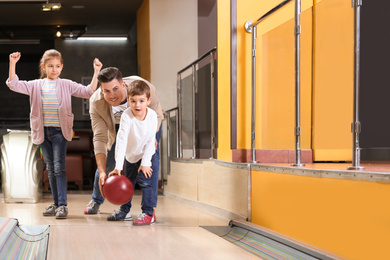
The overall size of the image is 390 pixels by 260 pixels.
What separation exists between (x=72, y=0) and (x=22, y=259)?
756cm

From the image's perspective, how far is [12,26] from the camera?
11.3 meters

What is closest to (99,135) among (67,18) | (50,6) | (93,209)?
(93,209)

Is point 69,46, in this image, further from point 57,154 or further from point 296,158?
point 296,158

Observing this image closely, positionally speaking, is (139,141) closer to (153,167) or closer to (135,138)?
(135,138)

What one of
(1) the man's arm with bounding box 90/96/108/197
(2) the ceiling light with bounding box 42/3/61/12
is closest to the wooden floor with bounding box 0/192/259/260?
(1) the man's arm with bounding box 90/96/108/197

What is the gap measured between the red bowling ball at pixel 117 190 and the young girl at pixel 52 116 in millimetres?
942

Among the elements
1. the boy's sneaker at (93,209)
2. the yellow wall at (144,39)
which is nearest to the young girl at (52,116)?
the boy's sneaker at (93,209)

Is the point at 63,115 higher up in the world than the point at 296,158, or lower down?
higher up

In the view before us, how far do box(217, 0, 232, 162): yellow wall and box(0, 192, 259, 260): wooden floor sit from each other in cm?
61

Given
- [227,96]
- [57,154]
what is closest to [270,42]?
[227,96]

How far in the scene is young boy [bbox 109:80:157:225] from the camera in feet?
11.7

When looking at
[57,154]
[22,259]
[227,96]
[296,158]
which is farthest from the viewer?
[227,96]

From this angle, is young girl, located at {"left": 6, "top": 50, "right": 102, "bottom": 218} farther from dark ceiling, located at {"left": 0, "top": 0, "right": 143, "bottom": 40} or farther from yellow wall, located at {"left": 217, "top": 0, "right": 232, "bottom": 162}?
dark ceiling, located at {"left": 0, "top": 0, "right": 143, "bottom": 40}

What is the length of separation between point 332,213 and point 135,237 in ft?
4.10
